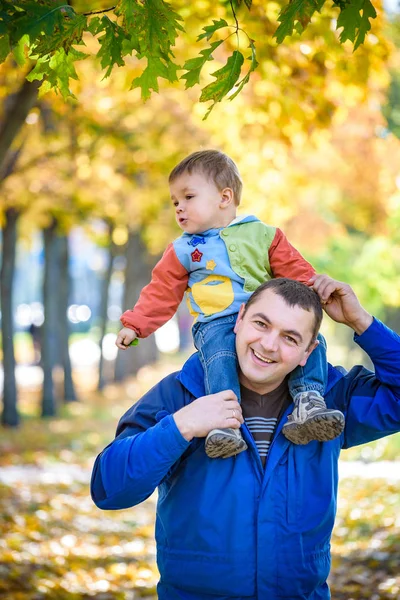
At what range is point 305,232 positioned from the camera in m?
20.0

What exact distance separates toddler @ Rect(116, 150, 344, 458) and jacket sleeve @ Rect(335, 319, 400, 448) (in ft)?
0.48

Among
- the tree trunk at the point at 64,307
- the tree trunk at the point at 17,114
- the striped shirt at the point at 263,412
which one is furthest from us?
the tree trunk at the point at 64,307

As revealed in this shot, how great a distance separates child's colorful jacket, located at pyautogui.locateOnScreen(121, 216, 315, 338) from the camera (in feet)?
11.3

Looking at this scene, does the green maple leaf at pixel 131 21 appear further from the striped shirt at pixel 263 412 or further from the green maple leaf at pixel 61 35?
the striped shirt at pixel 263 412

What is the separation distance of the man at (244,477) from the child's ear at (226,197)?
797 millimetres

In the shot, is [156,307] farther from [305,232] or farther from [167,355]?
[167,355]

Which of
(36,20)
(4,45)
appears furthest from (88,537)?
(36,20)

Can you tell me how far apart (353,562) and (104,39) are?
18.5ft

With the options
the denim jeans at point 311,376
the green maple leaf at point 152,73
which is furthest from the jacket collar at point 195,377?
the green maple leaf at point 152,73

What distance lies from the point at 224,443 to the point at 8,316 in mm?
12756

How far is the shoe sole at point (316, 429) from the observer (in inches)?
107

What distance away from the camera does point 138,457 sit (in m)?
2.67

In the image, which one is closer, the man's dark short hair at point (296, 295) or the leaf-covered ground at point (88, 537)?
the man's dark short hair at point (296, 295)

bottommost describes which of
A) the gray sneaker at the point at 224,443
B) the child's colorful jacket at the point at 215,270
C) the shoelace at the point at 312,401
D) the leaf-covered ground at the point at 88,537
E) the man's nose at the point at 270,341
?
the leaf-covered ground at the point at 88,537
